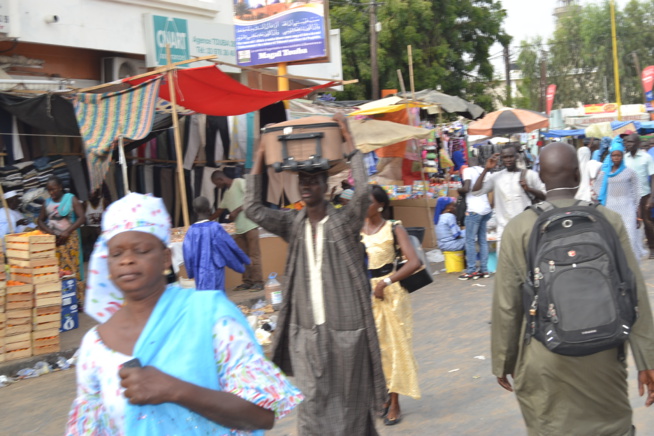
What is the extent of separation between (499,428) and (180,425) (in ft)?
12.5

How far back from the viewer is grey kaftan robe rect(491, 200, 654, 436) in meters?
3.27

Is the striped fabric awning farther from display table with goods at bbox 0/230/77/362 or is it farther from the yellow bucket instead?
the yellow bucket

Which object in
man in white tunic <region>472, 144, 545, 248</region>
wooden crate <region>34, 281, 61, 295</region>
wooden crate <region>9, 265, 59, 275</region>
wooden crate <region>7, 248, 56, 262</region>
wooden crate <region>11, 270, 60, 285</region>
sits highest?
man in white tunic <region>472, 144, 545, 248</region>

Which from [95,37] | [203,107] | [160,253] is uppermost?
[95,37]

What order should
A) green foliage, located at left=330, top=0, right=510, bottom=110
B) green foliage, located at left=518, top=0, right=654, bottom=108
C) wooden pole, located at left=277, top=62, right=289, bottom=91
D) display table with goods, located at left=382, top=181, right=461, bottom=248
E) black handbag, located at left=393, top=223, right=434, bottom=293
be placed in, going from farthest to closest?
green foliage, located at left=518, top=0, right=654, bottom=108, green foliage, located at left=330, top=0, right=510, bottom=110, display table with goods, located at left=382, top=181, right=461, bottom=248, wooden pole, located at left=277, top=62, right=289, bottom=91, black handbag, located at left=393, top=223, right=434, bottom=293

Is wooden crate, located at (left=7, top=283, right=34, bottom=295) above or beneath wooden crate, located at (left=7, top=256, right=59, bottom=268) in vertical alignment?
beneath

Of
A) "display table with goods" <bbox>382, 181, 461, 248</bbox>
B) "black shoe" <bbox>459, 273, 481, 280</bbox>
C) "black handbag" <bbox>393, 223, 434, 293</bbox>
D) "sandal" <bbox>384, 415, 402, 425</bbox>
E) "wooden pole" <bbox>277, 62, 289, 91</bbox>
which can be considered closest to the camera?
"black handbag" <bbox>393, 223, 434, 293</bbox>

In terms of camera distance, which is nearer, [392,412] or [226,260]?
[392,412]

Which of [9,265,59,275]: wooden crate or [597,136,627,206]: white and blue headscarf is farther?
[597,136,627,206]: white and blue headscarf

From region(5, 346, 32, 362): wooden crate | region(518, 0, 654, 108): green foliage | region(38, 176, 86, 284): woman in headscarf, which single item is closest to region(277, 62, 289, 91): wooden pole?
region(38, 176, 86, 284): woman in headscarf

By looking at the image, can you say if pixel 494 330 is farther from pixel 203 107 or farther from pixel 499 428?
pixel 203 107

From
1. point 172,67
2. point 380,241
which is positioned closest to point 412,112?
point 172,67

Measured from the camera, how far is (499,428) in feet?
17.6

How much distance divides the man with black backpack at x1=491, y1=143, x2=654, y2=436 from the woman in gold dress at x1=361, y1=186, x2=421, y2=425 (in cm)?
200
